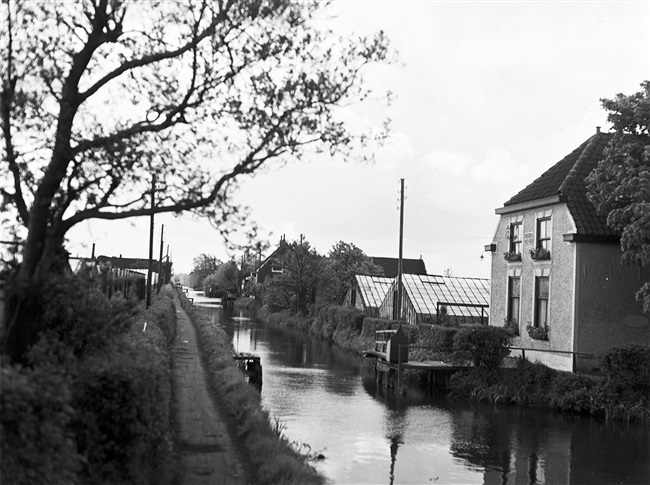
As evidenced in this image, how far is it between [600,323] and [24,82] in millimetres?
20314

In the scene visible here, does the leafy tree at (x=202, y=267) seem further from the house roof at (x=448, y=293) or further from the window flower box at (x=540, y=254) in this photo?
the window flower box at (x=540, y=254)

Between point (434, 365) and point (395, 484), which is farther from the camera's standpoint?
point (434, 365)

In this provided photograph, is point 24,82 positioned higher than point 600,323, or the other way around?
point 24,82

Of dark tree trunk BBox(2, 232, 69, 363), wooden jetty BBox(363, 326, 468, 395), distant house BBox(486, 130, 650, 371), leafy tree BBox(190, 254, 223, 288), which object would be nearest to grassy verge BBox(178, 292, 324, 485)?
dark tree trunk BBox(2, 232, 69, 363)

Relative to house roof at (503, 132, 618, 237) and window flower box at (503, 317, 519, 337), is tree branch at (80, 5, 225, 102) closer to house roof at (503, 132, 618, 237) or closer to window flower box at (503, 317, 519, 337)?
house roof at (503, 132, 618, 237)

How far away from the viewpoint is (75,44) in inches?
325

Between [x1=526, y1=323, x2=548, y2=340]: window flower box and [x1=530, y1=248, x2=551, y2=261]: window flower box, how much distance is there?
243cm

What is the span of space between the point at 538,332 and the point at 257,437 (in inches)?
630

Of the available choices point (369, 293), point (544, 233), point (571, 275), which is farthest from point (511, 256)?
point (369, 293)

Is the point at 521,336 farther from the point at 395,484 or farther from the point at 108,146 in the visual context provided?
the point at 108,146

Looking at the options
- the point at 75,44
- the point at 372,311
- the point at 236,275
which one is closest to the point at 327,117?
the point at 75,44

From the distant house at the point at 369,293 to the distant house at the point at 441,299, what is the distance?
2005 millimetres

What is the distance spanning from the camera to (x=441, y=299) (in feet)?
127

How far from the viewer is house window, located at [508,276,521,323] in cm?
2702
